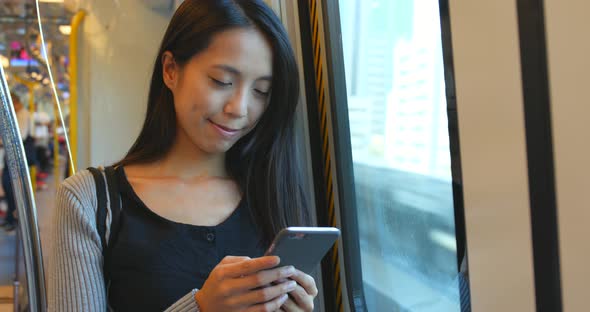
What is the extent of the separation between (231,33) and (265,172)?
0.39 meters

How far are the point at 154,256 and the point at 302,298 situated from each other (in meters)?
0.35

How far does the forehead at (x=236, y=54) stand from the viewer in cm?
127

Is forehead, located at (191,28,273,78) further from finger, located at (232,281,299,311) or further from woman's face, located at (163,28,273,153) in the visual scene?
finger, located at (232,281,299,311)

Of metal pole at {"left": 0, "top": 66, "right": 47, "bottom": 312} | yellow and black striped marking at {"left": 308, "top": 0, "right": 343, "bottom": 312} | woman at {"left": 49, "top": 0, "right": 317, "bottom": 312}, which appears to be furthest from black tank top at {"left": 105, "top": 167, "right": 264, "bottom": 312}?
yellow and black striped marking at {"left": 308, "top": 0, "right": 343, "bottom": 312}

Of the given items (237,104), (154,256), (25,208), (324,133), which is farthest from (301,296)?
(25,208)

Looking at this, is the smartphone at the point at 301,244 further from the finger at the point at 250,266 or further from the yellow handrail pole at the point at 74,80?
the yellow handrail pole at the point at 74,80

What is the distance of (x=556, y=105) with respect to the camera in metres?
0.93

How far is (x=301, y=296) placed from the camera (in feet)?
3.92

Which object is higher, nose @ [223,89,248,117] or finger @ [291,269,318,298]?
nose @ [223,89,248,117]

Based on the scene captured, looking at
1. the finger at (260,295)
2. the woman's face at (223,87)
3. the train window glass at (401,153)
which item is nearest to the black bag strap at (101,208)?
the woman's face at (223,87)

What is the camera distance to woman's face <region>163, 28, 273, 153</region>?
4.15ft

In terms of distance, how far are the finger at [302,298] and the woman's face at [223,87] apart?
381 mm

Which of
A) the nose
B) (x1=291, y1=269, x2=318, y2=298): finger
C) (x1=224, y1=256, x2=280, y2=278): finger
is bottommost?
(x1=291, y1=269, x2=318, y2=298): finger

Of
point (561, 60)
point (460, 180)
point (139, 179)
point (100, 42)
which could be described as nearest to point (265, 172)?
point (139, 179)
